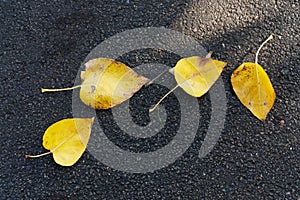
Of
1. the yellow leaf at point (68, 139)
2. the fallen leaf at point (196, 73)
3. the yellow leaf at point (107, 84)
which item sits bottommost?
the yellow leaf at point (68, 139)

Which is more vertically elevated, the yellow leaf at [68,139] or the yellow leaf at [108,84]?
the yellow leaf at [108,84]

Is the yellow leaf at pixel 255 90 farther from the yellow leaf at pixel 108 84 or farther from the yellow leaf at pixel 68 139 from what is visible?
the yellow leaf at pixel 68 139

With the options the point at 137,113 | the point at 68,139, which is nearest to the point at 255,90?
the point at 137,113

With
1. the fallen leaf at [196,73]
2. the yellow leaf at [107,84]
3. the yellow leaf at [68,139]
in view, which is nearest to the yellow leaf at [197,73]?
the fallen leaf at [196,73]

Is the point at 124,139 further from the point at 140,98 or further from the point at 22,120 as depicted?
the point at 22,120

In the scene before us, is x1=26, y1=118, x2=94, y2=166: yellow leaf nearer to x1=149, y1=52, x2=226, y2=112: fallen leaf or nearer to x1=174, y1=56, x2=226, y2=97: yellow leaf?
x1=149, y1=52, x2=226, y2=112: fallen leaf

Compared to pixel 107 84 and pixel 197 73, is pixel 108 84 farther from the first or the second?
pixel 197 73
